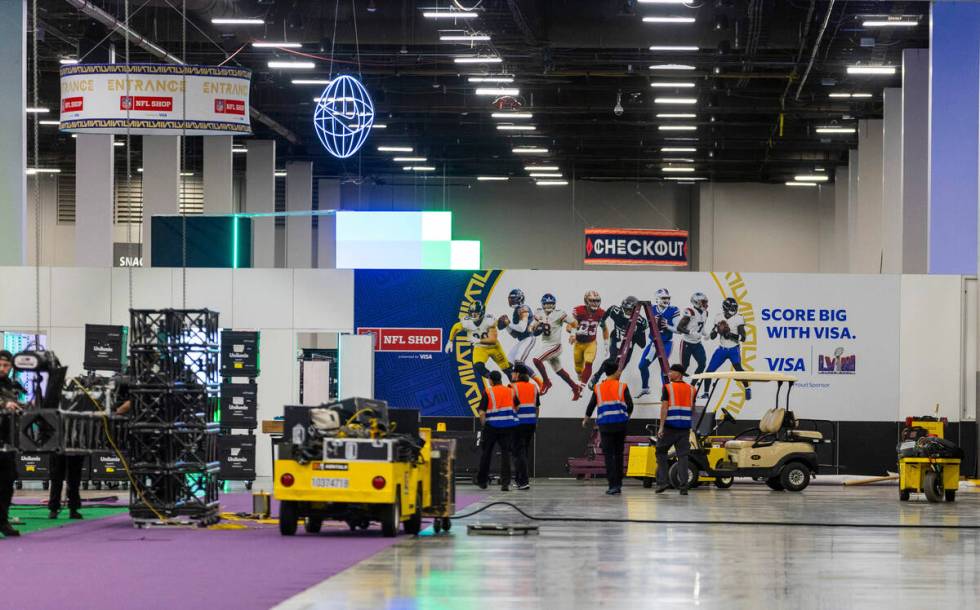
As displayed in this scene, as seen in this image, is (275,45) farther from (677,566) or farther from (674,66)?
(677,566)

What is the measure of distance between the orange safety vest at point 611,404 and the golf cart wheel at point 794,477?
328 centimetres

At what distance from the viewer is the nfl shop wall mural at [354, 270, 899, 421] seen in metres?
22.5

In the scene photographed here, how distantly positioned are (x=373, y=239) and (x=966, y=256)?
9.36 meters

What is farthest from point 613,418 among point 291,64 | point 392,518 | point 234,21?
point 291,64

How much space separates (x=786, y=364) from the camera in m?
22.7

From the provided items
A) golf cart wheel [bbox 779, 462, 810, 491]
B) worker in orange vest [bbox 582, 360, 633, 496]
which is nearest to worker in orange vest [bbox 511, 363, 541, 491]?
worker in orange vest [bbox 582, 360, 633, 496]

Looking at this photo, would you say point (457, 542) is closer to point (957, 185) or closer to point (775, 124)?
point (957, 185)

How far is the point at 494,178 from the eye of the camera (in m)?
42.2

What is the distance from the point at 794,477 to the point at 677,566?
1021cm

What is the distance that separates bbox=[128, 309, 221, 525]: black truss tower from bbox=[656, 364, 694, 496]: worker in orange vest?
6602 millimetres

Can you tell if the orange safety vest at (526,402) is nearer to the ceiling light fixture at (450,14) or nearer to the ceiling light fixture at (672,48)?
the ceiling light fixture at (450,14)

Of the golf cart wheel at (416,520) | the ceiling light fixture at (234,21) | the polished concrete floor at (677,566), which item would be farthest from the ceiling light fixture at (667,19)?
the golf cart wheel at (416,520)

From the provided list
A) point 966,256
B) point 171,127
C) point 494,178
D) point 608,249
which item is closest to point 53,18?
point 171,127

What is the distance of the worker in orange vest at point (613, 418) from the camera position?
17.9m
